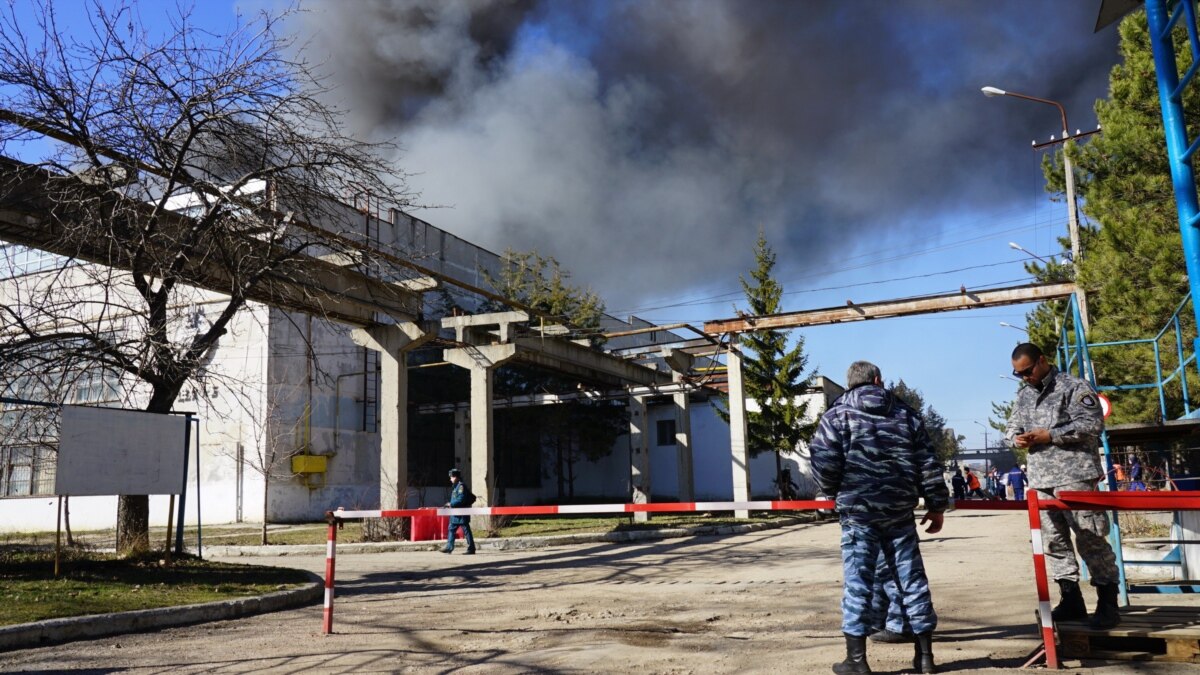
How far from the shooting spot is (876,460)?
16.1 feet

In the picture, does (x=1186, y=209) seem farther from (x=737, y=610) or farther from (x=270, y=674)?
(x=270, y=674)

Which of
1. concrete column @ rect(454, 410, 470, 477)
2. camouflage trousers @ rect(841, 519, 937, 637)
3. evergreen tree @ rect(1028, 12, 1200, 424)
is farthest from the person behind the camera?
concrete column @ rect(454, 410, 470, 477)

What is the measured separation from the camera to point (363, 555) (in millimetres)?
15836

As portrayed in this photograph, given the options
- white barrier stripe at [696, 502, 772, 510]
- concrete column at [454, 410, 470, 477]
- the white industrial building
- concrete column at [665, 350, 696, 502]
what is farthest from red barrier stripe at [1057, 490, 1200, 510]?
concrete column at [454, 410, 470, 477]

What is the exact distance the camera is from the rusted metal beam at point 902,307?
19609 mm

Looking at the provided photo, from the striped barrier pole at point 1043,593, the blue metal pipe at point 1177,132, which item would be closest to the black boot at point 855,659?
the striped barrier pole at point 1043,593

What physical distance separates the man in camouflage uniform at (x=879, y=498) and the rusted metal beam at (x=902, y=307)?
53.0ft

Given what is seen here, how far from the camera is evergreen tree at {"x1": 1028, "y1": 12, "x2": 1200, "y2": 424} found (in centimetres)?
1298

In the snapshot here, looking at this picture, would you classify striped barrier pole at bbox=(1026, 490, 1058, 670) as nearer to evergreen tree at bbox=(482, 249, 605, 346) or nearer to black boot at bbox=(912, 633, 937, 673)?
black boot at bbox=(912, 633, 937, 673)

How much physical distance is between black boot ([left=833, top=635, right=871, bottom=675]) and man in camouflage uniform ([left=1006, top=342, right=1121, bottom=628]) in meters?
1.56

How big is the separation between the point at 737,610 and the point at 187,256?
830 centimetres

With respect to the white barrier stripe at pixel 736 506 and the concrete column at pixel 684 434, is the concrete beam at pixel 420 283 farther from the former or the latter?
the white barrier stripe at pixel 736 506

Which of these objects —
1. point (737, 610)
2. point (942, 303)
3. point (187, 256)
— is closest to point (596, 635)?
point (737, 610)

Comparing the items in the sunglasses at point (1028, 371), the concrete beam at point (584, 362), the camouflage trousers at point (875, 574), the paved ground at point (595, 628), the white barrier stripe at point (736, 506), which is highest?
the concrete beam at point (584, 362)
